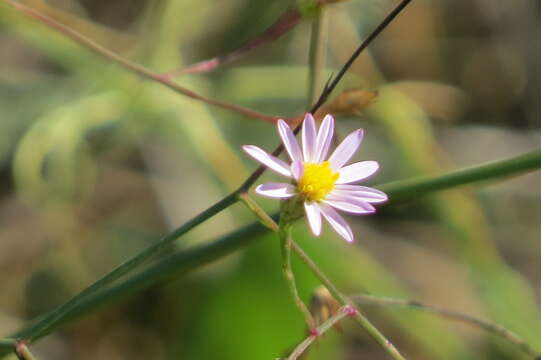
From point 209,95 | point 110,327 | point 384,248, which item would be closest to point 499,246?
point 384,248

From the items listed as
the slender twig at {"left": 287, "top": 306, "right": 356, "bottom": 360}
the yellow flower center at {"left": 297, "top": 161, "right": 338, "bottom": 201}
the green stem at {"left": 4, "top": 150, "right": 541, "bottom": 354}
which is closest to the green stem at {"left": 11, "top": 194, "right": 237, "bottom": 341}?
the green stem at {"left": 4, "top": 150, "right": 541, "bottom": 354}

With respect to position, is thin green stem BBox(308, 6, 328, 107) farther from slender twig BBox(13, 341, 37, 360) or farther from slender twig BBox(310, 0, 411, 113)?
slender twig BBox(13, 341, 37, 360)

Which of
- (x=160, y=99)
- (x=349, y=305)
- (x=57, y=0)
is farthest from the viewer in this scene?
(x=57, y=0)

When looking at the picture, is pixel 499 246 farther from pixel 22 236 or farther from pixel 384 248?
pixel 22 236

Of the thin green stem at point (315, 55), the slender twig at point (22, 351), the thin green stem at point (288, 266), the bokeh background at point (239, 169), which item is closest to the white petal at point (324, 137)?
the thin green stem at point (288, 266)

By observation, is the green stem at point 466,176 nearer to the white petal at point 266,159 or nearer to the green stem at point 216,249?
the green stem at point 216,249
